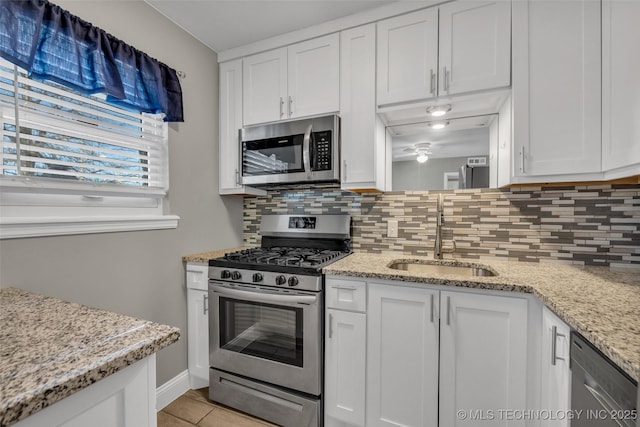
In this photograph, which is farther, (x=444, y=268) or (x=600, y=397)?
(x=444, y=268)

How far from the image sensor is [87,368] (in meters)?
0.57

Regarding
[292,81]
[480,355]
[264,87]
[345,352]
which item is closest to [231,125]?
[264,87]

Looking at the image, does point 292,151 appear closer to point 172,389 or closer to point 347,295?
point 347,295

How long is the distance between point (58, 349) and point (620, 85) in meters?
2.21

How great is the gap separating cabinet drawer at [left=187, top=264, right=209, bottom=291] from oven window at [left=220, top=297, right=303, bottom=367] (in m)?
0.23

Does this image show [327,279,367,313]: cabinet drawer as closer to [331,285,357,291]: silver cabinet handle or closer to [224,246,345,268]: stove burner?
[331,285,357,291]: silver cabinet handle

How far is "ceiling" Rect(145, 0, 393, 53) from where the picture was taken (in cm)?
175

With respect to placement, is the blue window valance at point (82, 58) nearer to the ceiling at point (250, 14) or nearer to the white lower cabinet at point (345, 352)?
the ceiling at point (250, 14)

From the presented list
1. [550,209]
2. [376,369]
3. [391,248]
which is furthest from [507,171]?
[376,369]

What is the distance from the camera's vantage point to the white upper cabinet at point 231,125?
222cm

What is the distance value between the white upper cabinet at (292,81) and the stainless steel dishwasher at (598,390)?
1.71 metres

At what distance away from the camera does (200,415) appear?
69.4 inches

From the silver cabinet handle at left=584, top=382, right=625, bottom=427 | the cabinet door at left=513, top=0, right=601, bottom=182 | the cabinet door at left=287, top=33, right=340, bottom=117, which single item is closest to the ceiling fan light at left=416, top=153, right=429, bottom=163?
the cabinet door at left=513, top=0, right=601, bottom=182

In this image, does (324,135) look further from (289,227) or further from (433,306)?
(433,306)
